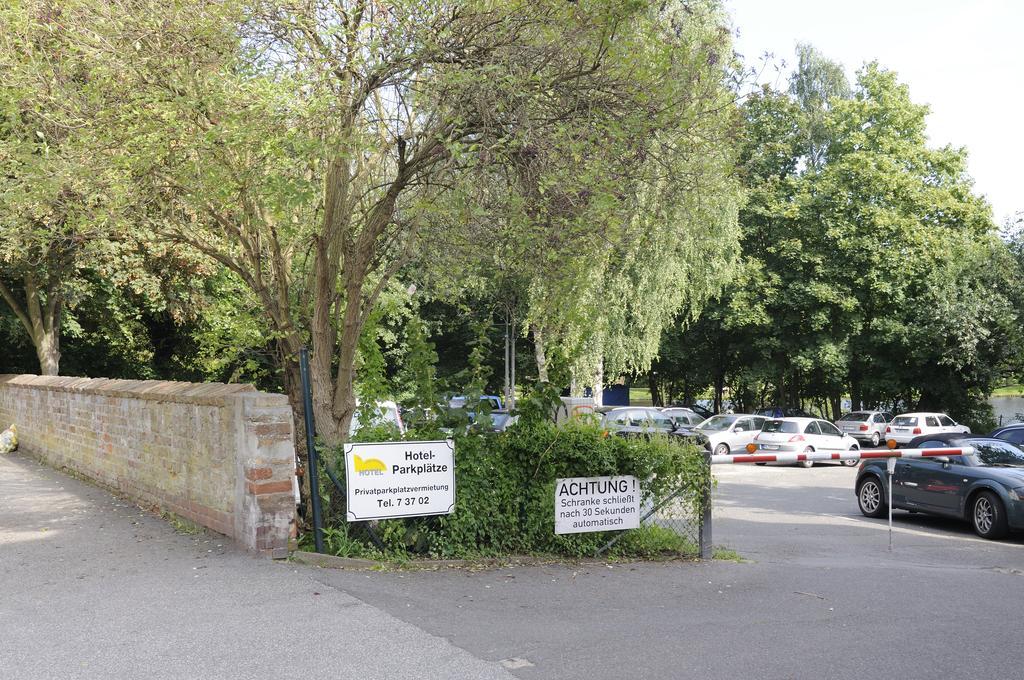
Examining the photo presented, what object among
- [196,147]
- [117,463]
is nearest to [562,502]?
[196,147]

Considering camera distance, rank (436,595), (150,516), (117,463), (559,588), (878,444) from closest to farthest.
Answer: (436,595) < (559,588) < (150,516) < (117,463) < (878,444)

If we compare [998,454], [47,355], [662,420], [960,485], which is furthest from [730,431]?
[47,355]

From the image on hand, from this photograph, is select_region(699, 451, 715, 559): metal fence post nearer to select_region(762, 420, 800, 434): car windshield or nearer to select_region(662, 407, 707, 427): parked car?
select_region(762, 420, 800, 434): car windshield

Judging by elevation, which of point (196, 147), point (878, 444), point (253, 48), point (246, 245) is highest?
point (253, 48)

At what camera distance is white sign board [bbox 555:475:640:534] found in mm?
8852

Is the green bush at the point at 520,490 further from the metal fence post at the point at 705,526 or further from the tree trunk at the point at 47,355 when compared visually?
the tree trunk at the point at 47,355

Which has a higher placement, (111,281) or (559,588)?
(111,281)

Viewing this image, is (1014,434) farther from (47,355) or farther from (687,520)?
(47,355)

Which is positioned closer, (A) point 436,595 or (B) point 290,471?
(A) point 436,595

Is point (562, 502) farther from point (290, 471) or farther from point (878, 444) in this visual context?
point (878, 444)

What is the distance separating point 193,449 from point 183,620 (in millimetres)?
3691

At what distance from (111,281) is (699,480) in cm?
1928

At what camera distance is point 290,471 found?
8.23 metres

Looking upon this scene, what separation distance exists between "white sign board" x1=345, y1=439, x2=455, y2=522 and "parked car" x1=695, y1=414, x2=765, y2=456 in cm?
2015
